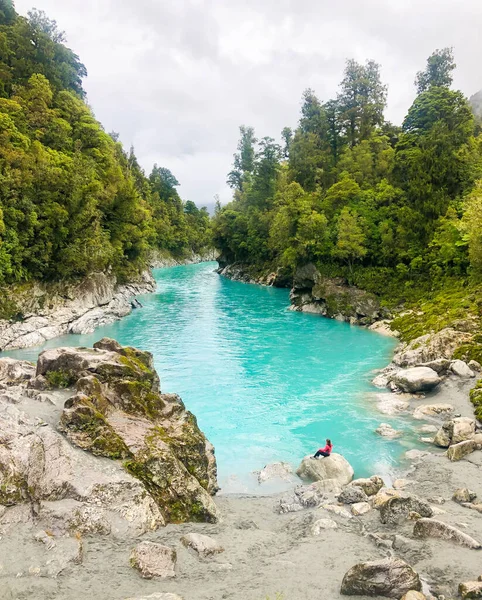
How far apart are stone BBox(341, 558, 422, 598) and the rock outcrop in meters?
33.4

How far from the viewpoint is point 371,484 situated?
13984 mm

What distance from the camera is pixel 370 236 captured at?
47.5 metres

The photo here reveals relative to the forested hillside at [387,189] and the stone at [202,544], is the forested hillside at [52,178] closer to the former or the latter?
the forested hillside at [387,189]

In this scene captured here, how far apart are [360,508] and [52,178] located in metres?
36.3

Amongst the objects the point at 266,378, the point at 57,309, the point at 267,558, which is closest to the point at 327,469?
the point at 267,558

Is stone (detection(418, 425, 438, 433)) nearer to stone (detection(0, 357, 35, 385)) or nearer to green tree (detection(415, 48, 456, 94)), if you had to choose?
stone (detection(0, 357, 35, 385))

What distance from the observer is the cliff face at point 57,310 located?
3328 centimetres

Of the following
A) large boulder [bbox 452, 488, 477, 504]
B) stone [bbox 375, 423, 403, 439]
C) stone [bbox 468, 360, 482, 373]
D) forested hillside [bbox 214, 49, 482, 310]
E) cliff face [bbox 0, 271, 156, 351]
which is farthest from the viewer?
forested hillside [bbox 214, 49, 482, 310]

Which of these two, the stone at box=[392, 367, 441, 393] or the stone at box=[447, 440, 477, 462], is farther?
the stone at box=[392, 367, 441, 393]

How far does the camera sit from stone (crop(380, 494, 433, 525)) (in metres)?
11.4

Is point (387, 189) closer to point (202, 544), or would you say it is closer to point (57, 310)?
point (57, 310)

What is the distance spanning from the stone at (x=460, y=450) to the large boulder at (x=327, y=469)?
12.4 ft

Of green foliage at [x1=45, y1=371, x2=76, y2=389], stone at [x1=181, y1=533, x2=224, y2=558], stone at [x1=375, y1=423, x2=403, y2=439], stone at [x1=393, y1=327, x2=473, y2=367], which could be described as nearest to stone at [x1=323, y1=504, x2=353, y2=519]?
stone at [x1=181, y1=533, x2=224, y2=558]

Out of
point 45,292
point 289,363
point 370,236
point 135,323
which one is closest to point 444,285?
point 370,236
